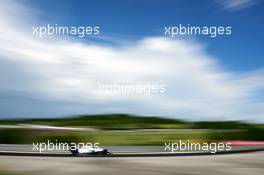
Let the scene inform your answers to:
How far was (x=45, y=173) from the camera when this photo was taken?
7.91 meters

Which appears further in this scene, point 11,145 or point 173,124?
point 11,145

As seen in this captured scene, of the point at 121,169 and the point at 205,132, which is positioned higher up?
the point at 205,132

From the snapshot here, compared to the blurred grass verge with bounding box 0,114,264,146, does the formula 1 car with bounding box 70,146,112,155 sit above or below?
below

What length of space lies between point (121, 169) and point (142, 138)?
26.7 inches

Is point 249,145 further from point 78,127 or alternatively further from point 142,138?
point 78,127

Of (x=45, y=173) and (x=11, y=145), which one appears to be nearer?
(x=45, y=173)

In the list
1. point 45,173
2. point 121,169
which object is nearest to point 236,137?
point 121,169

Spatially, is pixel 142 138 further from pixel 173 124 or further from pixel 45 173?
pixel 45 173

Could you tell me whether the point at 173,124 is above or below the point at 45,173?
above

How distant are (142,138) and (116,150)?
0.52 metres

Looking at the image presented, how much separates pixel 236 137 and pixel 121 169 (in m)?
2.09

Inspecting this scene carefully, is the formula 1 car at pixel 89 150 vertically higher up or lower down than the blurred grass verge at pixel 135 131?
lower down

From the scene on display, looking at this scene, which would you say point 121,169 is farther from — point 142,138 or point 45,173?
point 45,173

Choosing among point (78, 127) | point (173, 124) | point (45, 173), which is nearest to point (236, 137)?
point (173, 124)
